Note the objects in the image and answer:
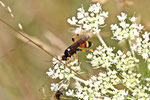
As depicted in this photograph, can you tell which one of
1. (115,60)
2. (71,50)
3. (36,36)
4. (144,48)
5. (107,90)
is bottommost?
(107,90)

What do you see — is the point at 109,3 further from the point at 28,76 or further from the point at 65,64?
the point at 28,76

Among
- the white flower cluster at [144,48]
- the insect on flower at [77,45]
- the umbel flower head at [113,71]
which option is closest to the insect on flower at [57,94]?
the umbel flower head at [113,71]

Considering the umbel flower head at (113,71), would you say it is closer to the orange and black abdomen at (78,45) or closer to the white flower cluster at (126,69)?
the white flower cluster at (126,69)

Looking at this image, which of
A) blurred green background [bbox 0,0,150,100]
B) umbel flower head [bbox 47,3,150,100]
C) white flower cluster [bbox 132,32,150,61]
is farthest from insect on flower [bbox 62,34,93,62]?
white flower cluster [bbox 132,32,150,61]

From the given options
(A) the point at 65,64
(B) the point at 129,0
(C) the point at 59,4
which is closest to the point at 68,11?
(C) the point at 59,4

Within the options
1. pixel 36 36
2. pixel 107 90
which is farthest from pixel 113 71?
pixel 36 36

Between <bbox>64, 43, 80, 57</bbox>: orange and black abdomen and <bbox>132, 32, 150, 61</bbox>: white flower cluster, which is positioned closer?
<bbox>132, 32, 150, 61</bbox>: white flower cluster

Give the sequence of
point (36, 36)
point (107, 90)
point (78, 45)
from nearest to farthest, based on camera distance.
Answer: point (107, 90) < point (78, 45) < point (36, 36)

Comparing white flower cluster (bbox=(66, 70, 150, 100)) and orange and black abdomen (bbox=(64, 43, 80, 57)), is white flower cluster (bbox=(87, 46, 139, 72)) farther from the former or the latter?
orange and black abdomen (bbox=(64, 43, 80, 57))

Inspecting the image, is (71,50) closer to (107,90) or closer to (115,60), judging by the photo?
(115,60)
